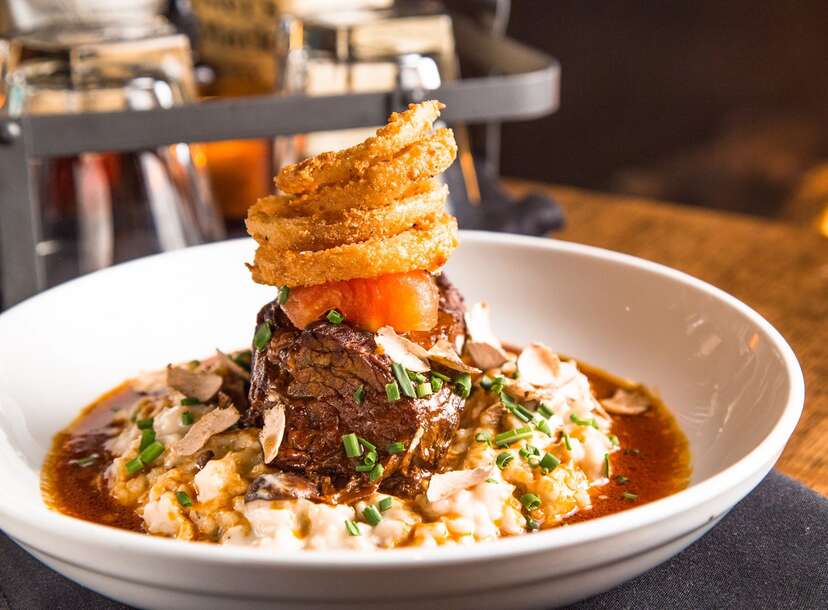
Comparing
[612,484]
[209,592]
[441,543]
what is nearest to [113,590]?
[209,592]

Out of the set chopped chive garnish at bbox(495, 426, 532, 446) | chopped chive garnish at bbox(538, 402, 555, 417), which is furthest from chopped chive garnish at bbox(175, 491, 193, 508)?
chopped chive garnish at bbox(538, 402, 555, 417)

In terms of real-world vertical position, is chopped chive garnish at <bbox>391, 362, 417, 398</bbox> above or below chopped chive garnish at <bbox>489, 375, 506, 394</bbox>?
above

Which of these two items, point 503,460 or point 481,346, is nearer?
point 503,460

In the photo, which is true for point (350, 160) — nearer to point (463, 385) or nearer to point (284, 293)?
point (284, 293)

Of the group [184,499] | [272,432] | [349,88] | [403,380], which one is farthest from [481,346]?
[349,88]

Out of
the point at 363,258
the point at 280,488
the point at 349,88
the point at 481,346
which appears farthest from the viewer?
the point at 349,88

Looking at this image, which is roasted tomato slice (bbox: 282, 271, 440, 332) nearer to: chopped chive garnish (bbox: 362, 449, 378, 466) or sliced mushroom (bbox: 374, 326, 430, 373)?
sliced mushroom (bbox: 374, 326, 430, 373)
